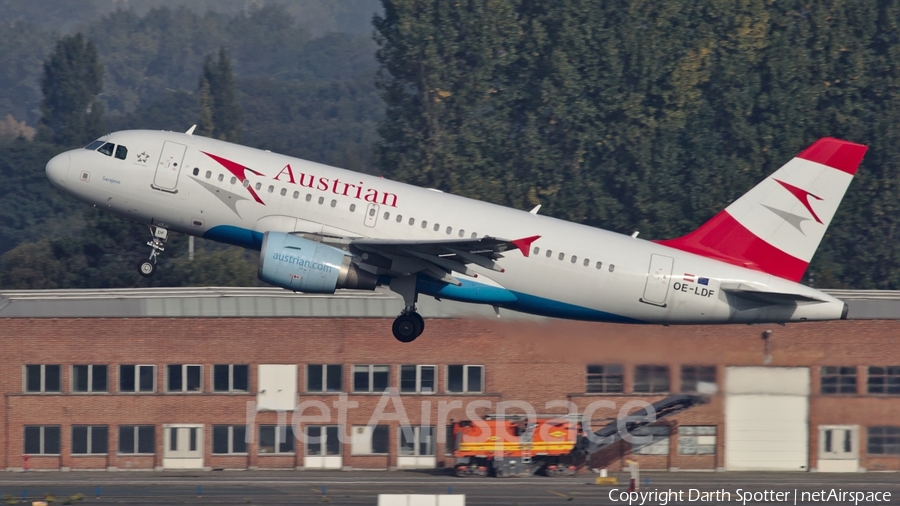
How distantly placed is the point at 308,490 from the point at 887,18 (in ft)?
249

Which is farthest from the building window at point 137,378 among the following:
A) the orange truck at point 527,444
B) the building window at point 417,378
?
the orange truck at point 527,444

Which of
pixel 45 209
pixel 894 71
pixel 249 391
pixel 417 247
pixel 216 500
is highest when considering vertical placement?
pixel 894 71

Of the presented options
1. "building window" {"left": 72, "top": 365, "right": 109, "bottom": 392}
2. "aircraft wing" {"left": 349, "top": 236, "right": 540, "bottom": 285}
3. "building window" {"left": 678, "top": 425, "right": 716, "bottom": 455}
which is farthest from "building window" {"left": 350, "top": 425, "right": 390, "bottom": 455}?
"aircraft wing" {"left": 349, "top": 236, "right": 540, "bottom": 285}

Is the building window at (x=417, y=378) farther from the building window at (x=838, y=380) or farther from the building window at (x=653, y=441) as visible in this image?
the building window at (x=838, y=380)

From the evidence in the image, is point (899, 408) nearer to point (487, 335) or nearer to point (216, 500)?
point (487, 335)

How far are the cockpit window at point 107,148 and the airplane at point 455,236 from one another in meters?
0.06

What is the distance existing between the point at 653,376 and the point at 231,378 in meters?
22.5

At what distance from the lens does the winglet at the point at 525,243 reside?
119 ft

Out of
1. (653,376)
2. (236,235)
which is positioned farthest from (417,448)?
(236,235)

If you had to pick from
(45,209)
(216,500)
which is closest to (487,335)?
(216,500)

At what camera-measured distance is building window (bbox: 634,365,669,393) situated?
4631 centimetres

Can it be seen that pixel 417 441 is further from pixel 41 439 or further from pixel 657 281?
pixel 657 281

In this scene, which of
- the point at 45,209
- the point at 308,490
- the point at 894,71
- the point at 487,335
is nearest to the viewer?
the point at 308,490

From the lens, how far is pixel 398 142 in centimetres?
11825
